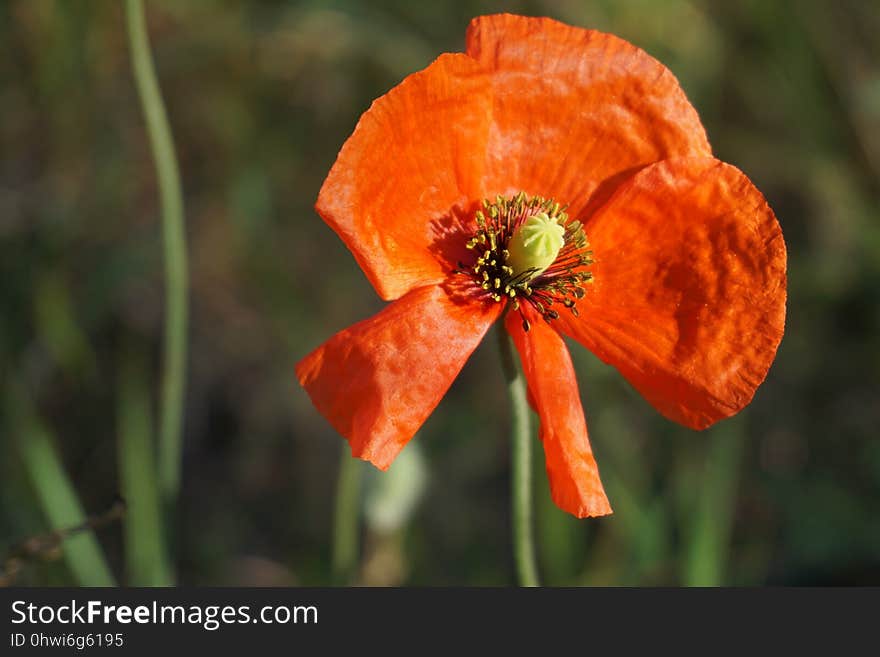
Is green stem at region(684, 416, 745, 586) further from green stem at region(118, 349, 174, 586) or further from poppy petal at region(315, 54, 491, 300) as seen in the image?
green stem at region(118, 349, 174, 586)

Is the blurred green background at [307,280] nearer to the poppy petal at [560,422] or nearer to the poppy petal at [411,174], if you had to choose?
the poppy petal at [560,422]

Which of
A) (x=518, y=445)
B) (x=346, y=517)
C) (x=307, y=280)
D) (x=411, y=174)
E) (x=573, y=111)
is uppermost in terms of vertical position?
(x=307, y=280)

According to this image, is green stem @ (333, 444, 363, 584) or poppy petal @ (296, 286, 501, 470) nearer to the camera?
poppy petal @ (296, 286, 501, 470)

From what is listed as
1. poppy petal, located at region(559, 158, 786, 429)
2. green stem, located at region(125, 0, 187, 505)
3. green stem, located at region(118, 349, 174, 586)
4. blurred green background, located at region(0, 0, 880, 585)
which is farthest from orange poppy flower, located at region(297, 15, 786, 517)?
blurred green background, located at region(0, 0, 880, 585)

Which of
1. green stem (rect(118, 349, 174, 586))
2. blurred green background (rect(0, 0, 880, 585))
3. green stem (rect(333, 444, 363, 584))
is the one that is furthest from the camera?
blurred green background (rect(0, 0, 880, 585))

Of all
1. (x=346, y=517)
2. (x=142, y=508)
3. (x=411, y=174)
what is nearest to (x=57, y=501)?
(x=142, y=508)

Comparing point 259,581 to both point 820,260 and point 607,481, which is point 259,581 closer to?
point 607,481

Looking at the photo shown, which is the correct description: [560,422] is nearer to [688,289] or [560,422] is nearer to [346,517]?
[688,289]
